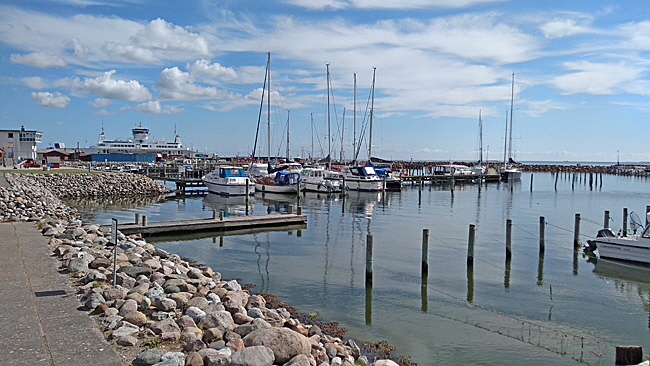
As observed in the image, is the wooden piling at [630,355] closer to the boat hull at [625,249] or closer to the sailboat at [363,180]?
the boat hull at [625,249]

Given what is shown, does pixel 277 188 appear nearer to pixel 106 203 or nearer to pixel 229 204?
pixel 229 204

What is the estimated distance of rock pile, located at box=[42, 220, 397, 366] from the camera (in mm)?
7664

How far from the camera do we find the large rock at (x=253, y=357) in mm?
7359

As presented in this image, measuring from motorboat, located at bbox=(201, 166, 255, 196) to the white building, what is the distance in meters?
33.3

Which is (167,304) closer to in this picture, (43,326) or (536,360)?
(43,326)

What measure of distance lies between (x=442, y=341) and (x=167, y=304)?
21.2ft

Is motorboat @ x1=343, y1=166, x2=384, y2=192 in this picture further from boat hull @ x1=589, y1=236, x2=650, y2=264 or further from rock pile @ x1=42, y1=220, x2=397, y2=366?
rock pile @ x1=42, y1=220, x2=397, y2=366

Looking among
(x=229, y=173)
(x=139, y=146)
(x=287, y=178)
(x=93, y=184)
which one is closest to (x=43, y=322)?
(x=93, y=184)

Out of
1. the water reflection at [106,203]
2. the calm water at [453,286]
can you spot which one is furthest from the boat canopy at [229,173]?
the calm water at [453,286]

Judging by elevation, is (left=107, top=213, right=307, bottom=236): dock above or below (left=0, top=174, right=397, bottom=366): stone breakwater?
below

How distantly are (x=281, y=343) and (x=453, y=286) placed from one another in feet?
34.1

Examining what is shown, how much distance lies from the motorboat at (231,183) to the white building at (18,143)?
33.3m

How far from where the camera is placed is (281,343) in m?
7.99

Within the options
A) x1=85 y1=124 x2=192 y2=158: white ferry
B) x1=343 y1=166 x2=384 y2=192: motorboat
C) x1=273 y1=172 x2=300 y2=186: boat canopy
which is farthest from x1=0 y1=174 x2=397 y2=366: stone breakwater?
x1=85 y1=124 x2=192 y2=158: white ferry
